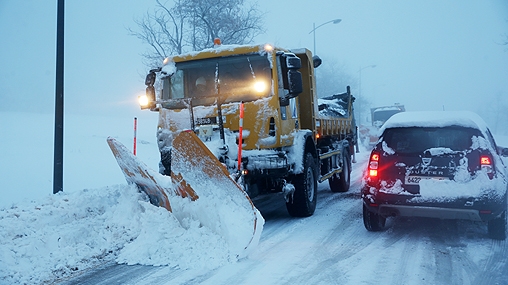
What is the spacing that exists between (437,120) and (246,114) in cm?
255

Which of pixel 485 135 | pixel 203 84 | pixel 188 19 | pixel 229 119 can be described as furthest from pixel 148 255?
pixel 188 19

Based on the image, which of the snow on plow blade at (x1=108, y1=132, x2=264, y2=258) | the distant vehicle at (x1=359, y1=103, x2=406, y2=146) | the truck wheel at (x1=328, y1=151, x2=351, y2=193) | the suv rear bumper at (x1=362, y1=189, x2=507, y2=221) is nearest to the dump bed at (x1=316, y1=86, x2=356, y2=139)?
the truck wheel at (x1=328, y1=151, x2=351, y2=193)

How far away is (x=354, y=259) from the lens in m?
4.86

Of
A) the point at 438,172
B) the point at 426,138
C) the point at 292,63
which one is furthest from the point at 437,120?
the point at 292,63

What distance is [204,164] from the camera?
15.9ft

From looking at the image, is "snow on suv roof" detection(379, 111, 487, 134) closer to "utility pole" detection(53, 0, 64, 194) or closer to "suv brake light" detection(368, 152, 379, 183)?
"suv brake light" detection(368, 152, 379, 183)

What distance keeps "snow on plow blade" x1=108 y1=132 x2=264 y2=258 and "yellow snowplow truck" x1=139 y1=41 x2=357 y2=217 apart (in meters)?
0.72

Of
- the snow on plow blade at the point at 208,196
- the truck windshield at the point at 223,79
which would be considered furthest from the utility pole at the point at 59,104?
the snow on plow blade at the point at 208,196

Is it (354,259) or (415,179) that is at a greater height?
(415,179)

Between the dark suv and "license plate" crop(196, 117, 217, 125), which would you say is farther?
"license plate" crop(196, 117, 217, 125)

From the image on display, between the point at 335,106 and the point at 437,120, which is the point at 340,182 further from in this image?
the point at 437,120

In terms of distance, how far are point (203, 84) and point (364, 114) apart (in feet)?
202

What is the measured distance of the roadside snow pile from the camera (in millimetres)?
4578

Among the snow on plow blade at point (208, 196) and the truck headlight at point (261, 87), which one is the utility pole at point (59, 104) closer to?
the snow on plow blade at point (208, 196)
